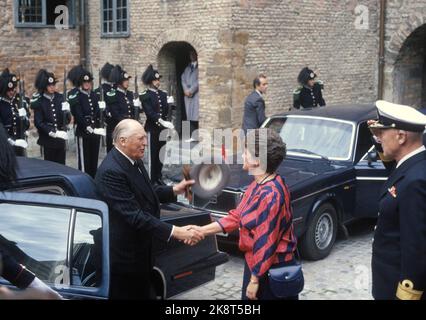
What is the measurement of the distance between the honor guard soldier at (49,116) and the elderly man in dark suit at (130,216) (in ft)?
18.7

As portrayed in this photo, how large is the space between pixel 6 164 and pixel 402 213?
7.19 feet

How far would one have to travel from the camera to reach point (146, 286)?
4.86 m

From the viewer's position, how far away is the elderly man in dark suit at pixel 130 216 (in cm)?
467

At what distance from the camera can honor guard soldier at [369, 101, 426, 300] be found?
3545 millimetres

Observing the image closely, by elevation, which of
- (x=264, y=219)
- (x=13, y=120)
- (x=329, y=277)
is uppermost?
(x=13, y=120)

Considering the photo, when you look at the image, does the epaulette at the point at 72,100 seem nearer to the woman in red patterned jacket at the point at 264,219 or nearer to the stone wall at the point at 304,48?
the stone wall at the point at 304,48

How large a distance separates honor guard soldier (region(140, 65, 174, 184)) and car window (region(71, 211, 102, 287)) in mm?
A: 7433

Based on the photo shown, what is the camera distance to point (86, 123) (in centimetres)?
1116

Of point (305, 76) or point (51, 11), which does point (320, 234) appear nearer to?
point (305, 76)

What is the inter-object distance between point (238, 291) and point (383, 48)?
467 inches

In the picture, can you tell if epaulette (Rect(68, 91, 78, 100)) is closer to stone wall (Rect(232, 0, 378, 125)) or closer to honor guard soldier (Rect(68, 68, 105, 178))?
honor guard soldier (Rect(68, 68, 105, 178))

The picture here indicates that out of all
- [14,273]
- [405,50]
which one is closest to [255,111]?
[14,273]

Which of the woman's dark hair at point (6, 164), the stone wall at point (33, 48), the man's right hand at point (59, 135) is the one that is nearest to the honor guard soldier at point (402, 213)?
the woman's dark hair at point (6, 164)

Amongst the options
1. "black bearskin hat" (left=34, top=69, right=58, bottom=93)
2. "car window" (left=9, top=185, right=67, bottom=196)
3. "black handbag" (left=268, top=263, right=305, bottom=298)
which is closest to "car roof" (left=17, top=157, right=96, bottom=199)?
"car window" (left=9, top=185, right=67, bottom=196)
